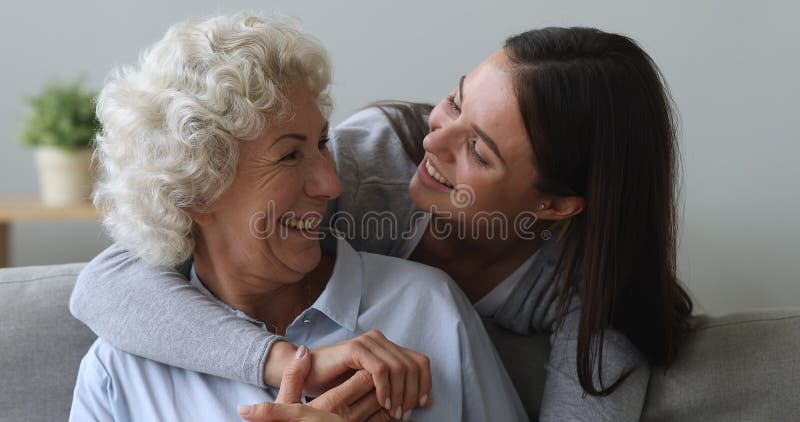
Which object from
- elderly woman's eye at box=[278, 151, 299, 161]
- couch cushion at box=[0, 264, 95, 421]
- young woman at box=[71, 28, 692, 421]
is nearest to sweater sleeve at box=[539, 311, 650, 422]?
young woman at box=[71, 28, 692, 421]

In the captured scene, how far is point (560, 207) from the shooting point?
5.54 feet

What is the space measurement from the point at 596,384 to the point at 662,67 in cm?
193

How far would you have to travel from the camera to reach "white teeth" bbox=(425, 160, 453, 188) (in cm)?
169

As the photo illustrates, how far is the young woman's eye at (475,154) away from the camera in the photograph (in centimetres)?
162

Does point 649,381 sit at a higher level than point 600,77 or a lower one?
lower

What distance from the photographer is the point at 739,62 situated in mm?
3250

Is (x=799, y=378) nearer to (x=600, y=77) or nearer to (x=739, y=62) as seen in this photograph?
(x=600, y=77)

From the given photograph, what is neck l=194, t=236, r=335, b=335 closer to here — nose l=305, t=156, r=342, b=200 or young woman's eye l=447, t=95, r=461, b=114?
nose l=305, t=156, r=342, b=200

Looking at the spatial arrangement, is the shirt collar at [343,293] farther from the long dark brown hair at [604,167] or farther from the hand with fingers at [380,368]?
the long dark brown hair at [604,167]

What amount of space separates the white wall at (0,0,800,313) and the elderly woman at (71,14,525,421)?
71.8 inches

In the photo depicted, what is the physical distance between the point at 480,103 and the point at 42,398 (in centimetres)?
109

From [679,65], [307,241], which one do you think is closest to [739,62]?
[679,65]

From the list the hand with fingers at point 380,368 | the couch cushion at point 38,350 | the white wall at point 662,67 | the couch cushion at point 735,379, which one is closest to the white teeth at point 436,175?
the hand with fingers at point 380,368

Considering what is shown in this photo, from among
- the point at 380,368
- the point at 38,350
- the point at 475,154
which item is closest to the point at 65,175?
the point at 38,350
